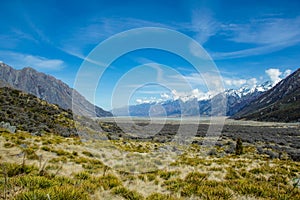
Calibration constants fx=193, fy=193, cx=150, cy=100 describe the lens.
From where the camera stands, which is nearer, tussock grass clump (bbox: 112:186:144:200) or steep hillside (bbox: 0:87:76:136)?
tussock grass clump (bbox: 112:186:144:200)

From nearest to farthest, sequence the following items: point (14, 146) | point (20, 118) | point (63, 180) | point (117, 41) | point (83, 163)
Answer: point (63, 180) → point (83, 163) → point (14, 146) → point (117, 41) → point (20, 118)

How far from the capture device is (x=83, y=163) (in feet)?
35.5

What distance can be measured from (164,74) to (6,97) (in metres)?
31.2

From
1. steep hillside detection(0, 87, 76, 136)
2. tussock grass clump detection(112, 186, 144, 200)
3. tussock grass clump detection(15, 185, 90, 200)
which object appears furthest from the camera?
steep hillside detection(0, 87, 76, 136)

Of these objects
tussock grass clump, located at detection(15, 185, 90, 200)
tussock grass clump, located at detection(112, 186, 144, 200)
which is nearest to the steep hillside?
tussock grass clump, located at detection(112, 186, 144, 200)

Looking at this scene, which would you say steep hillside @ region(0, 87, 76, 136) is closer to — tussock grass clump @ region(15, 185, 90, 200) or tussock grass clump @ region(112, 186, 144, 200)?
tussock grass clump @ region(112, 186, 144, 200)

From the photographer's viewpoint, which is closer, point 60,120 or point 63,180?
point 63,180

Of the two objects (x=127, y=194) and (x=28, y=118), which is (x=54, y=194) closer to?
(x=127, y=194)

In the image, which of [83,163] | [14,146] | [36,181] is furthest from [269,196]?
[14,146]

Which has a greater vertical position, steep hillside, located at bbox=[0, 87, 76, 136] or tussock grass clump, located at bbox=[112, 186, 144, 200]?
steep hillside, located at bbox=[0, 87, 76, 136]

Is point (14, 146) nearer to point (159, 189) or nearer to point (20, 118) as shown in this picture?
point (159, 189)

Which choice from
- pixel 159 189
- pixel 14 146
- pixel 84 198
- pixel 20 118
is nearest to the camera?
pixel 84 198

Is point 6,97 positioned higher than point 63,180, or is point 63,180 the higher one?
point 6,97

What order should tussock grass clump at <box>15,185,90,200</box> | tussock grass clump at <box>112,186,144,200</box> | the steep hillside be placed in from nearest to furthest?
tussock grass clump at <box>15,185,90,200</box> → tussock grass clump at <box>112,186,144,200</box> → the steep hillside
